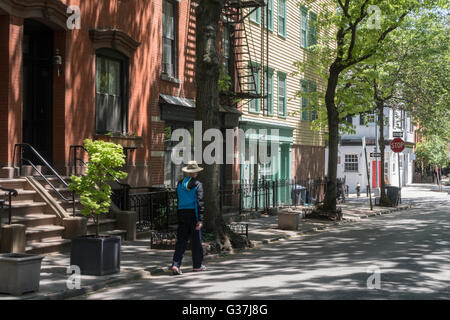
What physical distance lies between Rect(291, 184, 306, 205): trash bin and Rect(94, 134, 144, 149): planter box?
1235 cm

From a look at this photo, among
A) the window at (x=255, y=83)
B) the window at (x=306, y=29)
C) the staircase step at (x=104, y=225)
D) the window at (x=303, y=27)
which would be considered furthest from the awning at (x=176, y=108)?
the window at (x=306, y=29)

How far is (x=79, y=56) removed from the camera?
16.2 m

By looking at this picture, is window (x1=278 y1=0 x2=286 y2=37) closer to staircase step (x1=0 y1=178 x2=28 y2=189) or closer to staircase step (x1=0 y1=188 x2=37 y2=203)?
staircase step (x1=0 y1=178 x2=28 y2=189)

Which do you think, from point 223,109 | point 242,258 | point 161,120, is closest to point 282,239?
point 242,258

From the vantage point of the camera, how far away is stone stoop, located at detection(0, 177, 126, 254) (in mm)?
12344

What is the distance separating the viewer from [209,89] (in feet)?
47.3

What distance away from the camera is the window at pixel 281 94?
29453mm

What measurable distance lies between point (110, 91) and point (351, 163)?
33833 millimetres

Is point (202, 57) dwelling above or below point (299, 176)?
above

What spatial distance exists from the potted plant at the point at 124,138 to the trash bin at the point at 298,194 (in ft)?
41.1

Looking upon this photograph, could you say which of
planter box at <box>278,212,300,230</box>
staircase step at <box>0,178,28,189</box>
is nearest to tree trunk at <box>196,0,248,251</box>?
staircase step at <box>0,178,28,189</box>

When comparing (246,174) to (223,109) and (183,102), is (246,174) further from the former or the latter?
A: (183,102)
